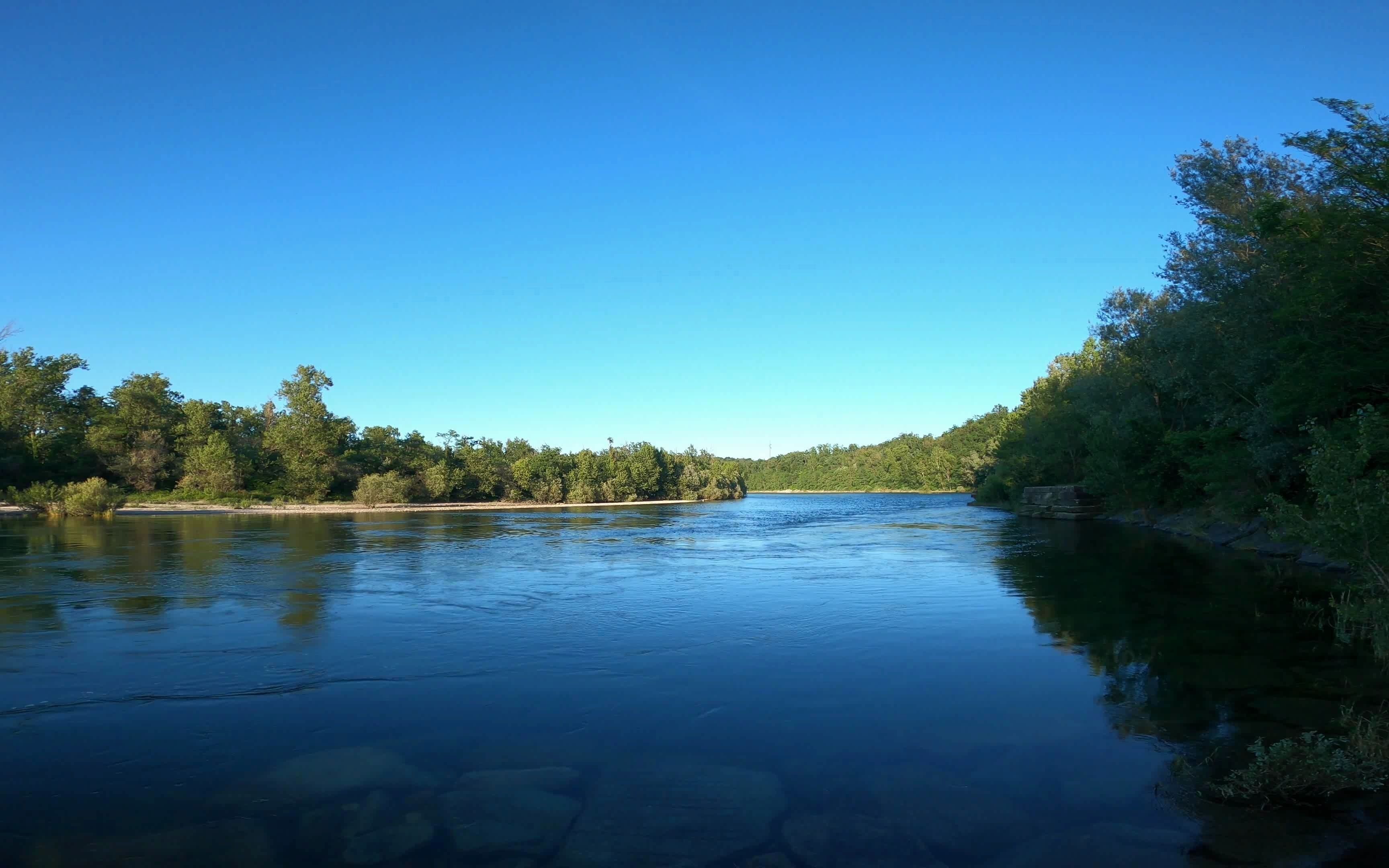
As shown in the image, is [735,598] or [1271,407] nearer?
[735,598]

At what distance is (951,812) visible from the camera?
20.3ft

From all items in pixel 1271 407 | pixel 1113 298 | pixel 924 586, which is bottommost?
pixel 924 586

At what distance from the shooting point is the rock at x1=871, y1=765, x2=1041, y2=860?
18.5 ft

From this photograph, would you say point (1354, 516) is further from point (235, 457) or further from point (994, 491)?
point (235, 457)

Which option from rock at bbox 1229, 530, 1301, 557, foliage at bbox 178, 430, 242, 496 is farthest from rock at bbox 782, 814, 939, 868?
foliage at bbox 178, 430, 242, 496

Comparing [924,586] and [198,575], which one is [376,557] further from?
[924,586]

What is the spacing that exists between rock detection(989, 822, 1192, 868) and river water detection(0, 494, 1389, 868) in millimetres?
26

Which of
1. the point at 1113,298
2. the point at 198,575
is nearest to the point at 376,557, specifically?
the point at 198,575

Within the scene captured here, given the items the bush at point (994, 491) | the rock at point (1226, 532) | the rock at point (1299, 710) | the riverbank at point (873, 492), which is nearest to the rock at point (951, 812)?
the rock at point (1299, 710)

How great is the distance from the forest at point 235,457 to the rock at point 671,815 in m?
62.2

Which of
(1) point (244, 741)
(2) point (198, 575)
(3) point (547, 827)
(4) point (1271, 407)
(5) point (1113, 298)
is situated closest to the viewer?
(3) point (547, 827)

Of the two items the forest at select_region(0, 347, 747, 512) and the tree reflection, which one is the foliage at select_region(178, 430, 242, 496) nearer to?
the forest at select_region(0, 347, 747, 512)

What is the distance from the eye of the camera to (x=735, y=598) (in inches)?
707

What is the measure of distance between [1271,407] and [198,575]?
3141 cm
